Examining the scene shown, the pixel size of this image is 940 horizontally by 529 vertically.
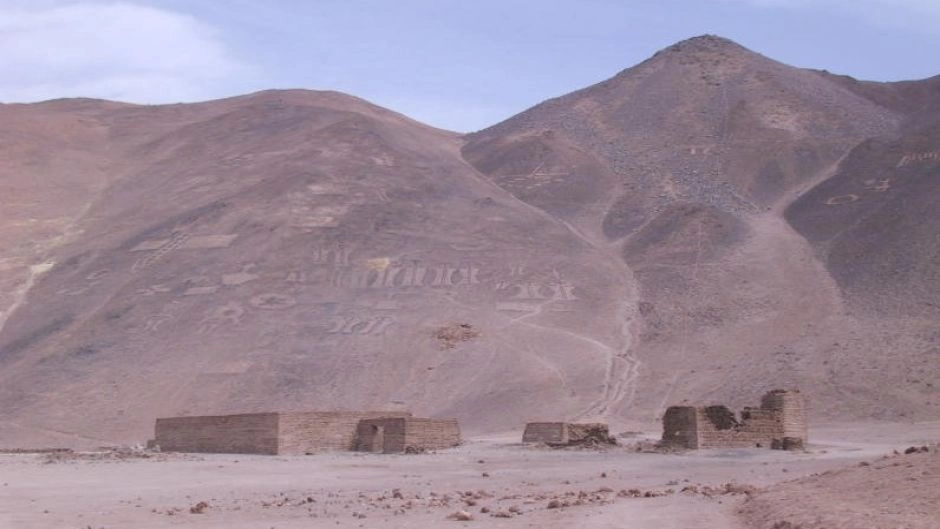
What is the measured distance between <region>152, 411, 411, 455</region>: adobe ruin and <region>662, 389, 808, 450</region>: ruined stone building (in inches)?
333

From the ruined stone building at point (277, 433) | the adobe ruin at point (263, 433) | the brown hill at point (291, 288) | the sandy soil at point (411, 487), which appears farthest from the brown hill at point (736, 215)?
the adobe ruin at point (263, 433)

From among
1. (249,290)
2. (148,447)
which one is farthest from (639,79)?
(148,447)

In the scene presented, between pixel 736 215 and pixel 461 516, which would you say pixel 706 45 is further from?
pixel 461 516

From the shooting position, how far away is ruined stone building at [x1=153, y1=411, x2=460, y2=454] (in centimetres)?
3488

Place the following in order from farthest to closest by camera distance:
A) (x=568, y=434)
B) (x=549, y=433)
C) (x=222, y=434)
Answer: (x=549, y=433)
(x=568, y=434)
(x=222, y=434)

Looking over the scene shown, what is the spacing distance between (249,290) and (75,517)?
4575cm

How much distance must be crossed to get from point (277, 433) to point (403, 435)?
3210mm

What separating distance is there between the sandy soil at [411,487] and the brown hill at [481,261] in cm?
1562

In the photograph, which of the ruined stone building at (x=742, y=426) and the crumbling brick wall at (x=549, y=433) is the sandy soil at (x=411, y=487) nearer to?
the crumbling brick wall at (x=549, y=433)

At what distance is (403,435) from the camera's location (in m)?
35.4

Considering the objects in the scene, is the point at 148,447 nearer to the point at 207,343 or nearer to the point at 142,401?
the point at 142,401

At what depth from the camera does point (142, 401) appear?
2095 inches

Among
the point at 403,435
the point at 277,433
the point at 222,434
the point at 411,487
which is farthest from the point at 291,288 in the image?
the point at 411,487

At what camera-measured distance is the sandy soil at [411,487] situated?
17797 millimetres
